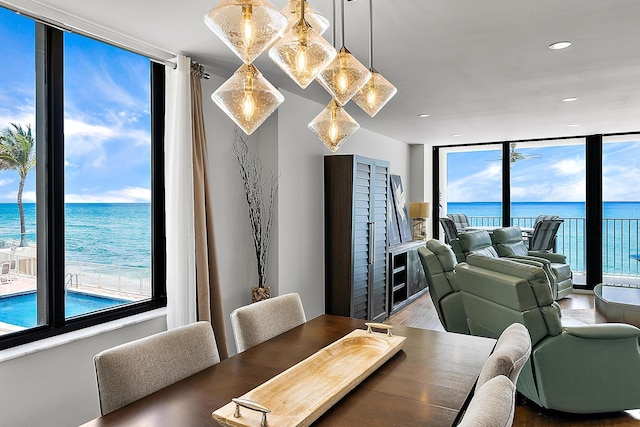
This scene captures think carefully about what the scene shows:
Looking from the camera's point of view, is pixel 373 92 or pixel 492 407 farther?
pixel 373 92

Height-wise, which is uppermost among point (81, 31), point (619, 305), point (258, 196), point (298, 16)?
point (81, 31)

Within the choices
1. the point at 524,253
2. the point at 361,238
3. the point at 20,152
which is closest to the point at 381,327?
the point at 20,152

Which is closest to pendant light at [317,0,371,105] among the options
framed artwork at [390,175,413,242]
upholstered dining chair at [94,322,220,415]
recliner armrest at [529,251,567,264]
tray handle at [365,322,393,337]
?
tray handle at [365,322,393,337]

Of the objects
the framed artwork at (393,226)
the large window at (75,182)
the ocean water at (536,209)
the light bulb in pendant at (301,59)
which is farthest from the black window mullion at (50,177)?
the ocean water at (536,209)

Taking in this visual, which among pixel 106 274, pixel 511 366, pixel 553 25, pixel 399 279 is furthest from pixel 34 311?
pixel 399 279

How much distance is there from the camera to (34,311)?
249 centimetres

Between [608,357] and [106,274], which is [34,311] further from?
[608,357]

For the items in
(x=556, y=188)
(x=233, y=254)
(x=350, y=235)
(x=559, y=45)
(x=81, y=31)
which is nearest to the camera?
(x=81, y=31)

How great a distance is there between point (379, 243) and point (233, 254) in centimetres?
192

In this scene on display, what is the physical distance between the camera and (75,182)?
8.86 ft

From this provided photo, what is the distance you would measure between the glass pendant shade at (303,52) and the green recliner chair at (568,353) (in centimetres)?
184

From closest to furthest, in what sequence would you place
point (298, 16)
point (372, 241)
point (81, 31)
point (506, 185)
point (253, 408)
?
point (253, 408), point (298, 16), point (81, 31), point (372, 241), point (506, 185)

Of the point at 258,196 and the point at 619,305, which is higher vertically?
the point at 258,196

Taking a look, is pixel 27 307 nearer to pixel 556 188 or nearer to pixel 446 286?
pixel 446 286
